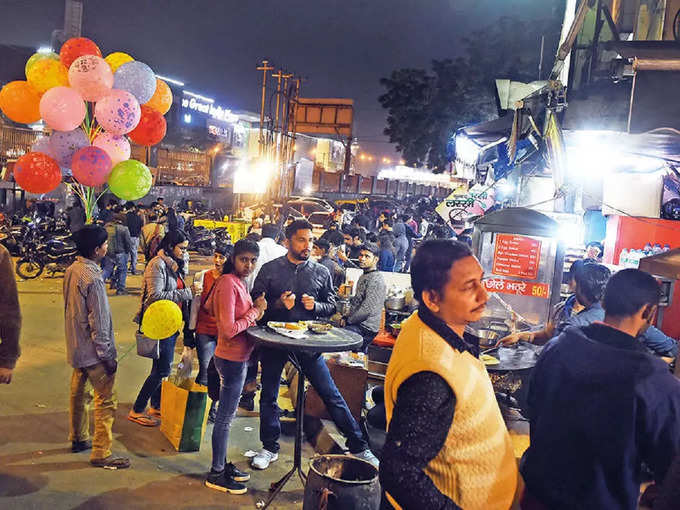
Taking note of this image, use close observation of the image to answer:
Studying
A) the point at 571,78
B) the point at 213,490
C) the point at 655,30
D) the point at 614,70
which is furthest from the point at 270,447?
the point at 655,30

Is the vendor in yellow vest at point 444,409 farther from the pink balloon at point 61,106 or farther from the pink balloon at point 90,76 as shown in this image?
the pink balloon at point 61,106

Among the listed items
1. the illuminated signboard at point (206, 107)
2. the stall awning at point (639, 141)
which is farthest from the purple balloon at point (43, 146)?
the illuminated signboard at point (206, 107)

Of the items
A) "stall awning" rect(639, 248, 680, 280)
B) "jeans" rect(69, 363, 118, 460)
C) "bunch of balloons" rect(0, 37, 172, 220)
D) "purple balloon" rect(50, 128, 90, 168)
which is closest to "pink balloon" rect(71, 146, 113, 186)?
"bunch of balloons" rect(0, 37, 172, 220)

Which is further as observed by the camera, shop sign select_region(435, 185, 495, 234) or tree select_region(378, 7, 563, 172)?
tree select_region(378, 7, 563, 172)

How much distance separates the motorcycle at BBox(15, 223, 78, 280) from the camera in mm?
14328

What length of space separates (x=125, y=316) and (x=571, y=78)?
347 inches

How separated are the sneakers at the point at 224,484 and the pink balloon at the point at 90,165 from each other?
464 centimetres

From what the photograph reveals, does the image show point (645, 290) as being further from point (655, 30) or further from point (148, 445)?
point (655, 30)

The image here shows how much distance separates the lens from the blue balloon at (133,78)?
25.2 feet

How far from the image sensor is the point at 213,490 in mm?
4859

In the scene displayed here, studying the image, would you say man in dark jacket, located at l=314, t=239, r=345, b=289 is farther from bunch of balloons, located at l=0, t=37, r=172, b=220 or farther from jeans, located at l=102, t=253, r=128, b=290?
jeans, located at l=102, t=253, r=128, b=290

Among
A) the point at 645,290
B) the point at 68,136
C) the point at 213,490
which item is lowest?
the point at 213,490

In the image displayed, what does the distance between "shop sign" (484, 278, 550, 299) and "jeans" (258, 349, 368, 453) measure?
4374 mm

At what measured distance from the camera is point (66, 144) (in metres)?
7.97
